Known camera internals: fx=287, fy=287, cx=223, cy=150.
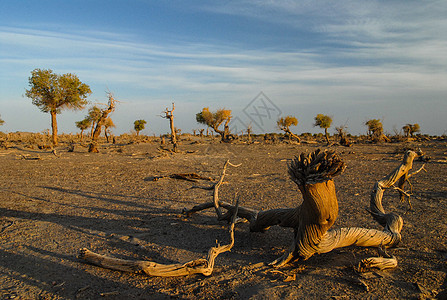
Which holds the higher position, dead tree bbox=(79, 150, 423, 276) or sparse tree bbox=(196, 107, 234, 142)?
sparse tree bbox=(196, 107, 234, 142)

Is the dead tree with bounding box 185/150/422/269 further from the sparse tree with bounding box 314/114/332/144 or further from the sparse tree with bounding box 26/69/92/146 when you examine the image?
the sparse tree with bounding box 314/114/332/144

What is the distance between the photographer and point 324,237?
3.33 metres

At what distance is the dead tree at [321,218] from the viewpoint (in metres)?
2.78

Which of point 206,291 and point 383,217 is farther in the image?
point 383,217

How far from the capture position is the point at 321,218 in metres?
3.03

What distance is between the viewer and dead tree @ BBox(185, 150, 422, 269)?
9.13ft

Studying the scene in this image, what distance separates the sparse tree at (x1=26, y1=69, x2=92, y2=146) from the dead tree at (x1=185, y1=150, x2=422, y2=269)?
25.3m

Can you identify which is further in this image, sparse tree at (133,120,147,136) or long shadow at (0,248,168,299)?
sparse tree at (133,120,147,136)

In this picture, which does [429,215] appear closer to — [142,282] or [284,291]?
[284,291]

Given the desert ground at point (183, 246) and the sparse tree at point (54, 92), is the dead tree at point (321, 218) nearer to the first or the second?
the desert ground at point (183, 246)

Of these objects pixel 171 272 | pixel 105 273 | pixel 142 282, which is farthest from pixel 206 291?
pixel 105 273

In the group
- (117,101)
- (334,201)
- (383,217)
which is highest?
(117,101)

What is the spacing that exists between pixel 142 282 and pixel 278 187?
590 cm

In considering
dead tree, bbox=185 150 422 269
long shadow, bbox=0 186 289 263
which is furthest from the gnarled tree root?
dead tree, bbox=185 150 422 269
